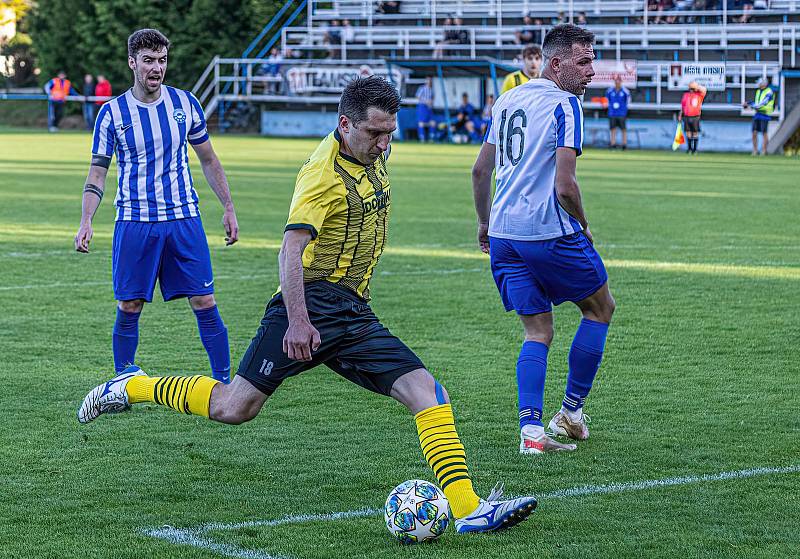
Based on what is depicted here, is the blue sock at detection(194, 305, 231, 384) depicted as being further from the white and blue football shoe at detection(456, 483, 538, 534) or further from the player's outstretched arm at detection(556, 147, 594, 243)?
the white and blue football shoe at detection(456, 483, 538, 534)

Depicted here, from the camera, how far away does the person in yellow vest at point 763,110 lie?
30578mm

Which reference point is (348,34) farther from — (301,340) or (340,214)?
(301,340)

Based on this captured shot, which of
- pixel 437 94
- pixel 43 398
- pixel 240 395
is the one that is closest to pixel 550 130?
pixel 240 395

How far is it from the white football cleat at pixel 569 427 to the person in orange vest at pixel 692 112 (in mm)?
27131

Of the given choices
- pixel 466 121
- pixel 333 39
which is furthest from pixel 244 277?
pixel 333 39

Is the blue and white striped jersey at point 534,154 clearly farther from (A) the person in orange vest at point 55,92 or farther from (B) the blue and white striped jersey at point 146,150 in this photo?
(A) the person in orange vest at point 55,92

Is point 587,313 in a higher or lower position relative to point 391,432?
higher

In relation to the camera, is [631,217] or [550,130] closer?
[550,130]

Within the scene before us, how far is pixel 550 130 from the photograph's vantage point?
212 inches

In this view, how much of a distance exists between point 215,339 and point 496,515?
Answer: 277cm

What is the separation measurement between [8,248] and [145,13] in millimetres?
36709

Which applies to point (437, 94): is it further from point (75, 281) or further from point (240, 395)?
point (240, 395)

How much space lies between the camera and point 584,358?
5.66m

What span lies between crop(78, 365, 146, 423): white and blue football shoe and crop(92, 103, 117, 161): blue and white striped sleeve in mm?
1581
